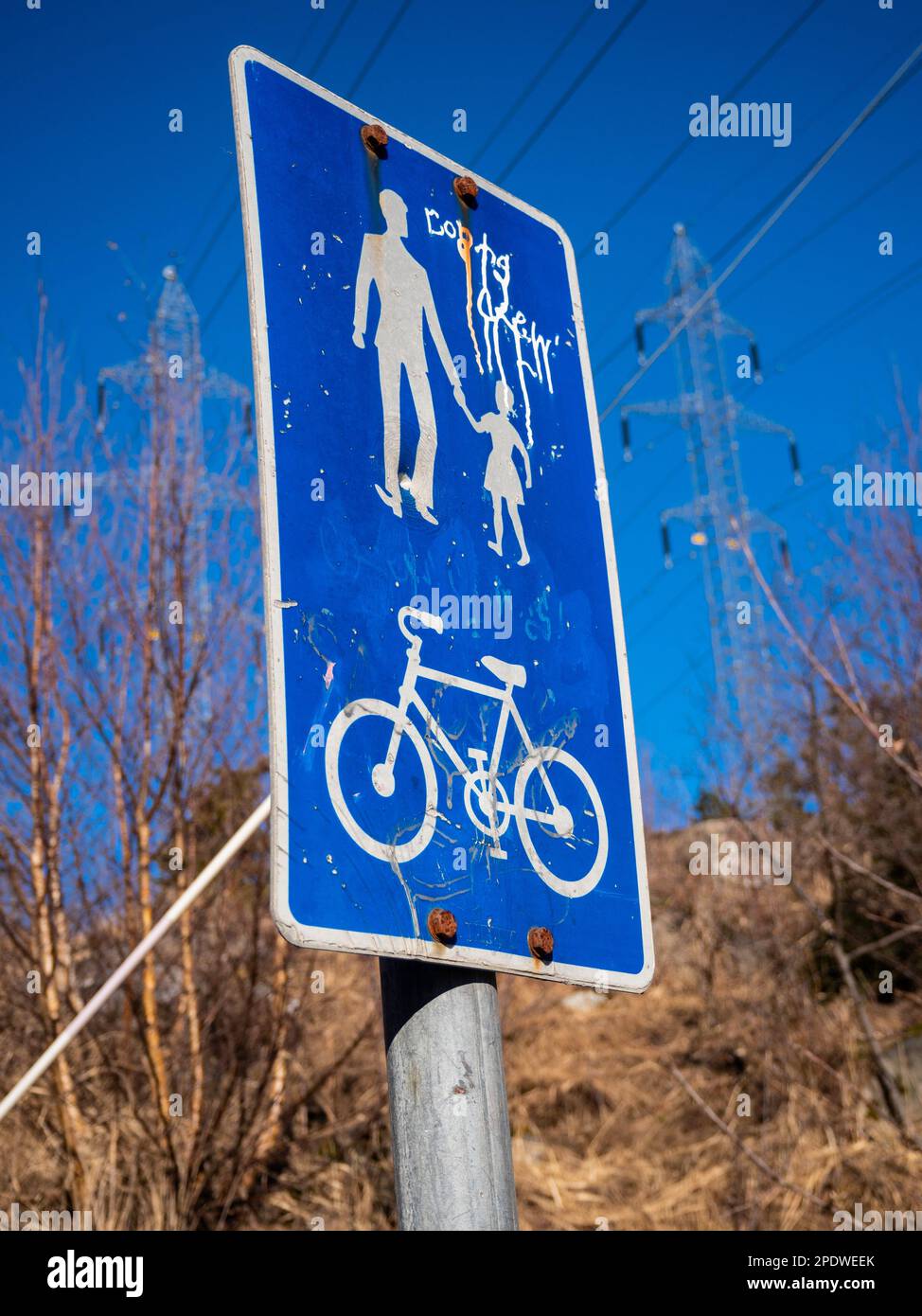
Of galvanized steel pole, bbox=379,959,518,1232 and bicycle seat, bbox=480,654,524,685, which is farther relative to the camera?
bicycle seat, bbox=480,654,524,685

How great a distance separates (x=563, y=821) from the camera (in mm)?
1725

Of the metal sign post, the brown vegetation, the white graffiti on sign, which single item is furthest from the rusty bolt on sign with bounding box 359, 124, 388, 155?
the brown vegetation

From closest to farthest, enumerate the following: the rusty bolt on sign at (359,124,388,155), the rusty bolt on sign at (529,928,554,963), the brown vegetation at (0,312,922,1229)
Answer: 1. the rusty bolt on sign at (529,928,554,963)
2. the rusty bolt on sign at (359,124,388,155)
3. the brown vegetation at (0,312,922,1229)

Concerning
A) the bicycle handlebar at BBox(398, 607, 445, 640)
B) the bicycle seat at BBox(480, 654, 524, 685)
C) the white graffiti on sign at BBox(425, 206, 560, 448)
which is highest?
the white graffiti on sign at BBox(425, 206, 560, 448)

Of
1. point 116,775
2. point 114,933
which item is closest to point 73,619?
point 116,775

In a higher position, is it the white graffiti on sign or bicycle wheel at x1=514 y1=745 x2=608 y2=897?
the white graffiti on sign

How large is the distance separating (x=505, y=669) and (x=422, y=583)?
0.60 feet

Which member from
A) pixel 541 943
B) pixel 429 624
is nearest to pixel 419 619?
pixel 429 624

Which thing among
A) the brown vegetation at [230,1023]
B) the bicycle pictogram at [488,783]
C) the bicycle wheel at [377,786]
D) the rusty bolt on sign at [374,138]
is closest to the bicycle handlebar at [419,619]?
the bicycle pictogram at [488,783]

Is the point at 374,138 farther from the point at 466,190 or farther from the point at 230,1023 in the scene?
the point at 230,1023

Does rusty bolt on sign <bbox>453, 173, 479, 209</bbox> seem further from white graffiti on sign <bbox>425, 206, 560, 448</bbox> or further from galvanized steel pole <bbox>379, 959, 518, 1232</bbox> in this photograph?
galvanized steel pole <bbox>379, 959, 518, 1232</bbox>

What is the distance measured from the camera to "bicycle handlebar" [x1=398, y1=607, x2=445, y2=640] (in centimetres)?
161

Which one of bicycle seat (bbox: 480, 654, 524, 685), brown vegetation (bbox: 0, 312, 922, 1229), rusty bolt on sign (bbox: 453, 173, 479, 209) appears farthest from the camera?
brown vegetation (bbox: 0, 312, 922, 1229)
